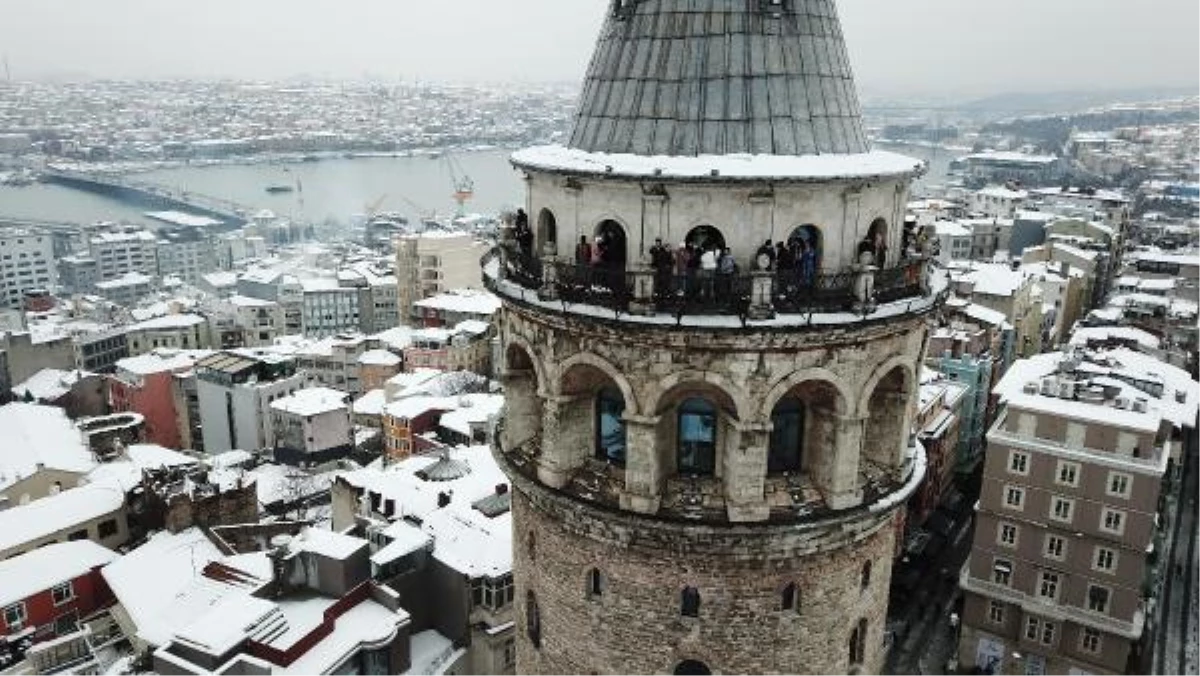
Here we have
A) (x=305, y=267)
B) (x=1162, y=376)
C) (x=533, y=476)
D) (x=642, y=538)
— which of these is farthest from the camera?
(x=305, y=267)

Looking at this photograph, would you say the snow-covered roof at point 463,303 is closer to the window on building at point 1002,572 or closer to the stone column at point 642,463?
the window on building at point 1002,572

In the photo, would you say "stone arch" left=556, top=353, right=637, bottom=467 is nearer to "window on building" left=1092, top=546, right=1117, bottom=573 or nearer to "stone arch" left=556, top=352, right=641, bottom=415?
"stone arch" left=556, top=352, right=641, bottom=415

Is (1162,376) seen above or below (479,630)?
above

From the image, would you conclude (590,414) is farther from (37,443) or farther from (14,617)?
(37,443)

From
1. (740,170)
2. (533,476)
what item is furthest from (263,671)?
(740,170)

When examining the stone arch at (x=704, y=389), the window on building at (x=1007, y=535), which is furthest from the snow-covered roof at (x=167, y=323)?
the stone arch at (x=704, y=389)

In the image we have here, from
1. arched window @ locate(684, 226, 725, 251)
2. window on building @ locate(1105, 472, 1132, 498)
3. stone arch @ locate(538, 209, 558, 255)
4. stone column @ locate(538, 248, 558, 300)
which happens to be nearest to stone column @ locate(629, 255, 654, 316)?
arched window @ locate(684, 226, 725, 251)

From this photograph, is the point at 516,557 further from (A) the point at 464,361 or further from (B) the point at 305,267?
(B) the point at 305,267
